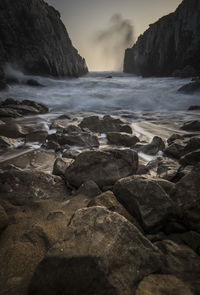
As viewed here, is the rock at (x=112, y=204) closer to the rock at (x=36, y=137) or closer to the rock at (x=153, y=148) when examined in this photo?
the rock at (x=153, y=148)

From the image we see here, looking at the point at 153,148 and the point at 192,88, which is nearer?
the point at 153,148

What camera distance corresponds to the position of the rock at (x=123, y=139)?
361 centimetres

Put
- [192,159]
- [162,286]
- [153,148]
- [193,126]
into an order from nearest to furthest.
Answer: [162,286], [192,159], [153,148], [193,126]

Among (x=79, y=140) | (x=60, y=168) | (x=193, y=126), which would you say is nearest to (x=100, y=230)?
(x=60, y=168)

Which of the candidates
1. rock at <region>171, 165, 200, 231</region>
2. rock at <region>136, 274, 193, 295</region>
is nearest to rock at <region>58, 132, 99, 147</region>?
rock at <region>171, 165, 200, 231</region>

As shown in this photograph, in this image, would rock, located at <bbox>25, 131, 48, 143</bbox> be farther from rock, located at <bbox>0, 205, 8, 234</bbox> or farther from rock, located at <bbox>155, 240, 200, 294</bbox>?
rock, located at <bbox>155, 240, 200, 294</bbox>

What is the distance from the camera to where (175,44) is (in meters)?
26.3

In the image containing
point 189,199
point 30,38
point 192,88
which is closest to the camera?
point 189,199

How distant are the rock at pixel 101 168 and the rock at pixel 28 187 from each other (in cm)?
18

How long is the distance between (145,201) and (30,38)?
27451 millimetres

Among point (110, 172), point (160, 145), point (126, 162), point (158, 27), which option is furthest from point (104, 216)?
point (158, 27)

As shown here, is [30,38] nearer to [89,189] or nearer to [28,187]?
[28,187]

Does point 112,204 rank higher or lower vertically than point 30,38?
lower

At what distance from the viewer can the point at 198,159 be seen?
2240mm
